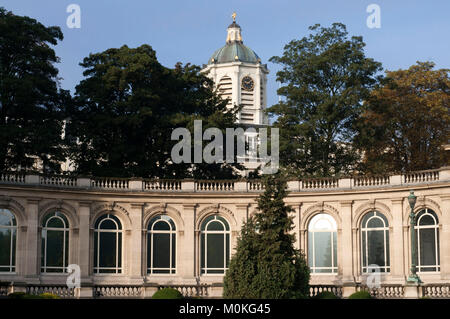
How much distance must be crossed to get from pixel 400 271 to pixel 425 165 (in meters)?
15.1

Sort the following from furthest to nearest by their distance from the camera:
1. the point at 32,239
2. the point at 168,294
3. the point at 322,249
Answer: the point at 322,249, the point at 32,239, the point at 168,294

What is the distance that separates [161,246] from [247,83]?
6384 centimetres

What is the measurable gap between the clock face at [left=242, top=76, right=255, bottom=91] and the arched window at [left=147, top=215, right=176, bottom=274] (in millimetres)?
62874

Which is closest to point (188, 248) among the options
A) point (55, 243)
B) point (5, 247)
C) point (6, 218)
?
point (55, 243)

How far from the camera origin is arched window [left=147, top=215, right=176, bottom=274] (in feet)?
183

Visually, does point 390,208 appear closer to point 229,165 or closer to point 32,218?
point 229,165

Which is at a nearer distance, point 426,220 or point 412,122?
point 426,220

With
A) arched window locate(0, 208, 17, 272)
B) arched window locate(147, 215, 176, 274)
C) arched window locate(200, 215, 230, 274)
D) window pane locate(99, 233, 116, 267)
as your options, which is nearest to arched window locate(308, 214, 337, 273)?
arched window locate(200, 215, 230, 274)

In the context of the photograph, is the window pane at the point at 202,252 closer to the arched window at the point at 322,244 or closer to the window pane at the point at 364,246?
the arched window at the point at 322,244

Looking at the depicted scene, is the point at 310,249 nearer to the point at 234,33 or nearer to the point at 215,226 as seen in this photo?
the point at 215,226

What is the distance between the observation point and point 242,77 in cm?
11700

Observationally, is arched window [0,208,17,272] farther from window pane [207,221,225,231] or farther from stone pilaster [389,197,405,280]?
stone pilaster [389,197,405,280]

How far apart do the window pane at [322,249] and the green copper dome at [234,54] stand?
63533mm

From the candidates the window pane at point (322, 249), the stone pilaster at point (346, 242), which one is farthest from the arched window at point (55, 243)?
the stone pilaster at point (346, 242)
